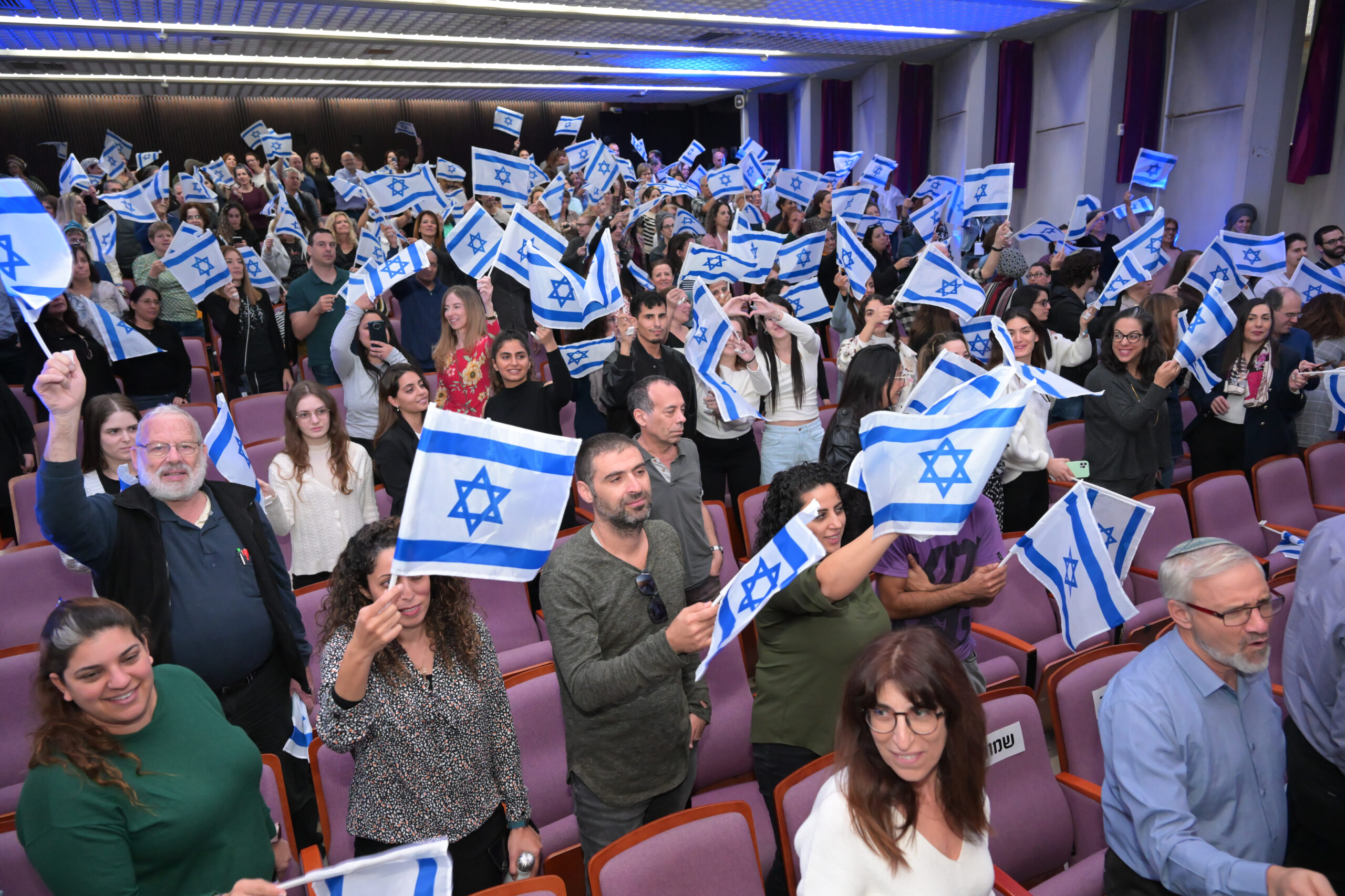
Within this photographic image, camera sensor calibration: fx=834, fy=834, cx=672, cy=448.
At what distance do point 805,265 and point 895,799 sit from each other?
5.52 m

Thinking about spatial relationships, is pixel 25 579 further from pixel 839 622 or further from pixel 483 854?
pixel 839 622

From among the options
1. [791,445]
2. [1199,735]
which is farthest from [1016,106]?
[1199,735]

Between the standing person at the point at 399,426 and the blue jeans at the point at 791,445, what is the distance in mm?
1874

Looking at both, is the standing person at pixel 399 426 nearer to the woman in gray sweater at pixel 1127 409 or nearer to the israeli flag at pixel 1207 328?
the woman in gray sweater at pixel 1127 409

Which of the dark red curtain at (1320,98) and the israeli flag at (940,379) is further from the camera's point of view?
the dark red curtain at (1320,98)

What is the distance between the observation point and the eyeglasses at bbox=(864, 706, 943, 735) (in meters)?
1.77

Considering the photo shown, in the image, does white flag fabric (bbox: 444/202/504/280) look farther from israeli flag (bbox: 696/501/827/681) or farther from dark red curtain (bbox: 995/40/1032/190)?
dark red curtain (bbox: 995/40/1032/190)

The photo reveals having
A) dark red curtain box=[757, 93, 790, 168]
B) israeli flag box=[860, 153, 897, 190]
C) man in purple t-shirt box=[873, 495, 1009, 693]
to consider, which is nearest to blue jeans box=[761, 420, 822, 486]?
man in purple t-shirt box=[873, 495, 1009, 693]

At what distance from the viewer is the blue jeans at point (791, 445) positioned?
463cm

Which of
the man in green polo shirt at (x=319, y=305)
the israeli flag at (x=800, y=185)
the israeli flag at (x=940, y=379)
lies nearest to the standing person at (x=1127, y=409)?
the israeli flag at (x=940, y=379)

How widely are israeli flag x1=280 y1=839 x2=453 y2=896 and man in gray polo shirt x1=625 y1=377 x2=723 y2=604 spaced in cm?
164

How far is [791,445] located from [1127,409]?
1.78m

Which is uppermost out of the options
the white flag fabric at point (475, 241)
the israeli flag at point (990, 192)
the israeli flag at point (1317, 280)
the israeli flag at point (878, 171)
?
the israeli flag at point (878, 171)

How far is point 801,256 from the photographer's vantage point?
6.72 meters
